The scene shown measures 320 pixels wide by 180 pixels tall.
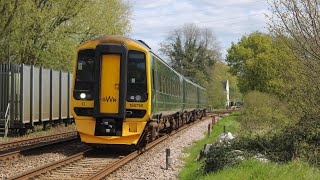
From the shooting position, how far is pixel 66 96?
25.9 m

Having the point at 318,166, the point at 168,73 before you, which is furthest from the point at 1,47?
the point at 318,166

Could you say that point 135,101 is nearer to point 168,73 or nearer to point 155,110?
point 155,110

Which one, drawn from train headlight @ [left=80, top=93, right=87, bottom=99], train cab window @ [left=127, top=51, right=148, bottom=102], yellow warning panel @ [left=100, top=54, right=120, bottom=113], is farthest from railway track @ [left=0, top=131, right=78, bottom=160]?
train cab window @ [left=127, top=51, right=148, bottom=102]

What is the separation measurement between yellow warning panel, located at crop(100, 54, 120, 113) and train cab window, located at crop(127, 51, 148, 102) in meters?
0.35

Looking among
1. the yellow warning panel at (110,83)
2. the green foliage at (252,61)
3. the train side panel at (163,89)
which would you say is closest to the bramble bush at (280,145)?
the yellow warning panel at (110,83)

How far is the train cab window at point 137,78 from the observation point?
13.6 meters

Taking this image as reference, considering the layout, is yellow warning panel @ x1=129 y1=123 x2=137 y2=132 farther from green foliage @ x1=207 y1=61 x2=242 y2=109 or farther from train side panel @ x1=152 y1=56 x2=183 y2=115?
green foliage @ x1=207 y1=61 x2=242 y2=109

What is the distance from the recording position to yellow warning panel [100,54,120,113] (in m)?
13.4

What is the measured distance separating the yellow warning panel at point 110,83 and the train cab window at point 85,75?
13.9 inches

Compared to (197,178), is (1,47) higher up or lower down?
higher up

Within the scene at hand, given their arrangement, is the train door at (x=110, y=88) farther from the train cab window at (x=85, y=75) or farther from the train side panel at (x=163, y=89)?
the train side panel at (x=163, y=89)

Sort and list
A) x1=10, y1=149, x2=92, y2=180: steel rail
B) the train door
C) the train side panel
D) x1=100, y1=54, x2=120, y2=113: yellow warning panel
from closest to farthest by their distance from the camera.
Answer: x1=10, y1=149, x2=92, y2=180: steel rail < the train door < x1=100, y1=54, x2=120, y2=113: yellow warning panel < the train side panel

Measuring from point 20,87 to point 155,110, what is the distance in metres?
7.67

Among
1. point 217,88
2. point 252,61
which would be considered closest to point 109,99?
point 252,61
